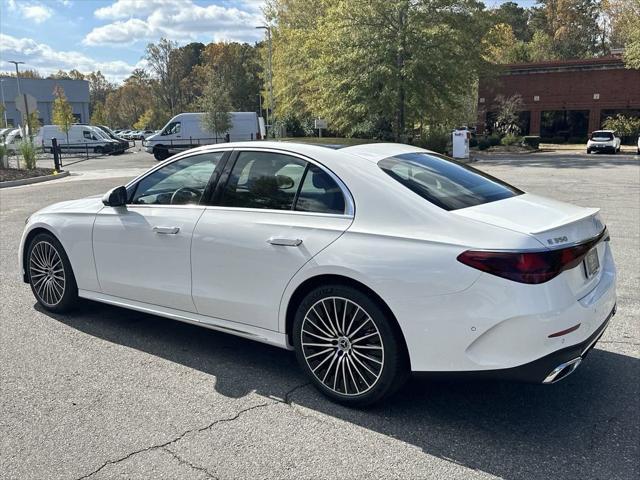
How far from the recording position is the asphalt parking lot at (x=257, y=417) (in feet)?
9.53

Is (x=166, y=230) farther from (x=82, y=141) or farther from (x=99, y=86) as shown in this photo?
(x=99, y=86)

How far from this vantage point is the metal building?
67625 mm

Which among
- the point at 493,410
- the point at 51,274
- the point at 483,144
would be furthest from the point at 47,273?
the point at 483,144

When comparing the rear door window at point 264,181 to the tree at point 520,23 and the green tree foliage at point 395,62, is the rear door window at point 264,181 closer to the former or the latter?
the green tree foliage at point 395,62

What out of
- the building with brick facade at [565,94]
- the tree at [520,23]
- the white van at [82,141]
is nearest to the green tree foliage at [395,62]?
the building with brick facade at [565,94]

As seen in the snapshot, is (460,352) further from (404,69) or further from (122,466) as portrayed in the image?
(404,69)

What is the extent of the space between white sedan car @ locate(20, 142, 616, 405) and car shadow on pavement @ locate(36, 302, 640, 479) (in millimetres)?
269

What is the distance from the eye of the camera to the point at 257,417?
134 inches

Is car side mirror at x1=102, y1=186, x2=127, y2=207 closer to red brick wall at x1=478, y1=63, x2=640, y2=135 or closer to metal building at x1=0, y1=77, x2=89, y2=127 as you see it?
red brick wall at x1=478, y1=63, x2=640, y2=135

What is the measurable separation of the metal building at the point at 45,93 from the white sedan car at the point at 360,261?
71010 mm

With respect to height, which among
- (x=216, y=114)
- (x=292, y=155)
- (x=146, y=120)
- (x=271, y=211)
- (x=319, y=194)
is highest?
(x=146, y=120)

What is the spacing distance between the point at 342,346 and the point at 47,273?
10.3 ft

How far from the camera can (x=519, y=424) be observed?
3.30m

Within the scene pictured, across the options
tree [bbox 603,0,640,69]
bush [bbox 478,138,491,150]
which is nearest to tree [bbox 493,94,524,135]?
bush [bbox 478,138,491,150]
